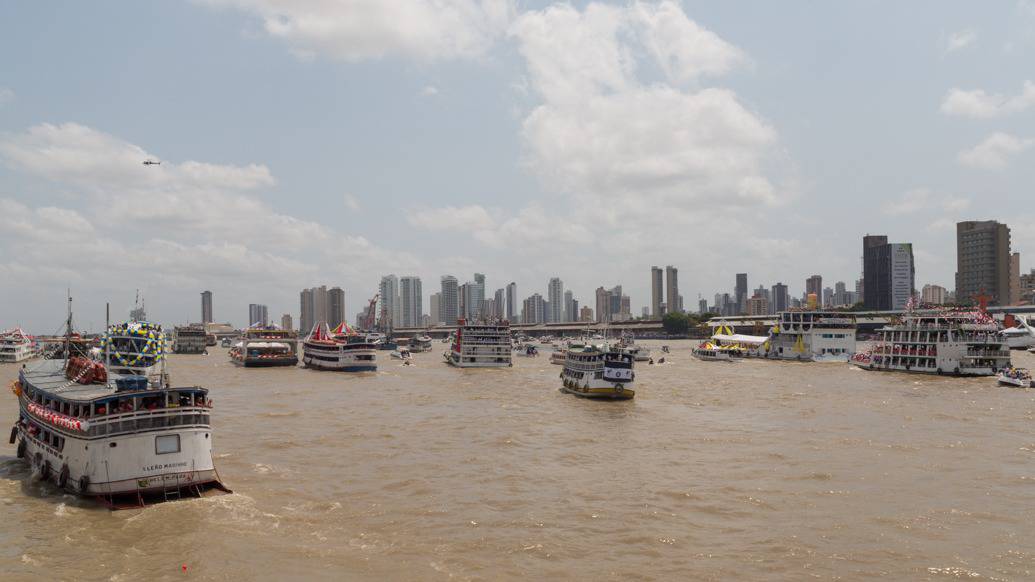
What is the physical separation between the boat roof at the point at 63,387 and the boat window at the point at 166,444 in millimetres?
2020

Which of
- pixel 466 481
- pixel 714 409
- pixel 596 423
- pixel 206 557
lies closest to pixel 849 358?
pixel 714 409

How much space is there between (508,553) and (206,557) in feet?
34.4

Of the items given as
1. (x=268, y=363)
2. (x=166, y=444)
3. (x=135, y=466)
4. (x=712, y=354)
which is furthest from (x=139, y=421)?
(x=712, y=354)

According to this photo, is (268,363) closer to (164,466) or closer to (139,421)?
(164,466)

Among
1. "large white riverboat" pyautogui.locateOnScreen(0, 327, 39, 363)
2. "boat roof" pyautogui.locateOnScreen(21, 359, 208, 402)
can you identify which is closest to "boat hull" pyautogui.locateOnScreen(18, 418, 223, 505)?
"boat roof" pyautogui.locateOnScreen(21, 359, 208, 402)

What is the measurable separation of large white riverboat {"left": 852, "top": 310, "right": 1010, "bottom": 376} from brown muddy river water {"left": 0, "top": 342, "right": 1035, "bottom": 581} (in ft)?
131

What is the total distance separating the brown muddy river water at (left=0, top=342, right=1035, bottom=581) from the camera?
2283 centimetres

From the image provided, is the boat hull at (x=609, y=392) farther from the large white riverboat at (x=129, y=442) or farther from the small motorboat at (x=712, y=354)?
the small motorboat at (x=712, y=354)

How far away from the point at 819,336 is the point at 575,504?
119m

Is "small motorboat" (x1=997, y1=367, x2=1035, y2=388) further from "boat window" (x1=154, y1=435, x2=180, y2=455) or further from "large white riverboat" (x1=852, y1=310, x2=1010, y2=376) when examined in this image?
"boat window" (x1=154, y1=435, x2=180, y2=455)

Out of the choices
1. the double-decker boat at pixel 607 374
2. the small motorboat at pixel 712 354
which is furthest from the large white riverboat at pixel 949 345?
the double-decker boat at pixel 607 374

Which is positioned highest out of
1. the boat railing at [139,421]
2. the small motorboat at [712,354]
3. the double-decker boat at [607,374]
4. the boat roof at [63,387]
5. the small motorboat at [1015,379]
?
the boat roof at [63,387]

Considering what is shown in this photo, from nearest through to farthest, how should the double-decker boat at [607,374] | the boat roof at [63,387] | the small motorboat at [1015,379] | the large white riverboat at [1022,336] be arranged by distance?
1. the boat roof at [63,387]
2. the double-decker boat at [607,374]
3. the small motorboat at [1015,379]
4. the large white riverboat at [1022,336]

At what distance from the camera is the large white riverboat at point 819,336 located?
132 metres
